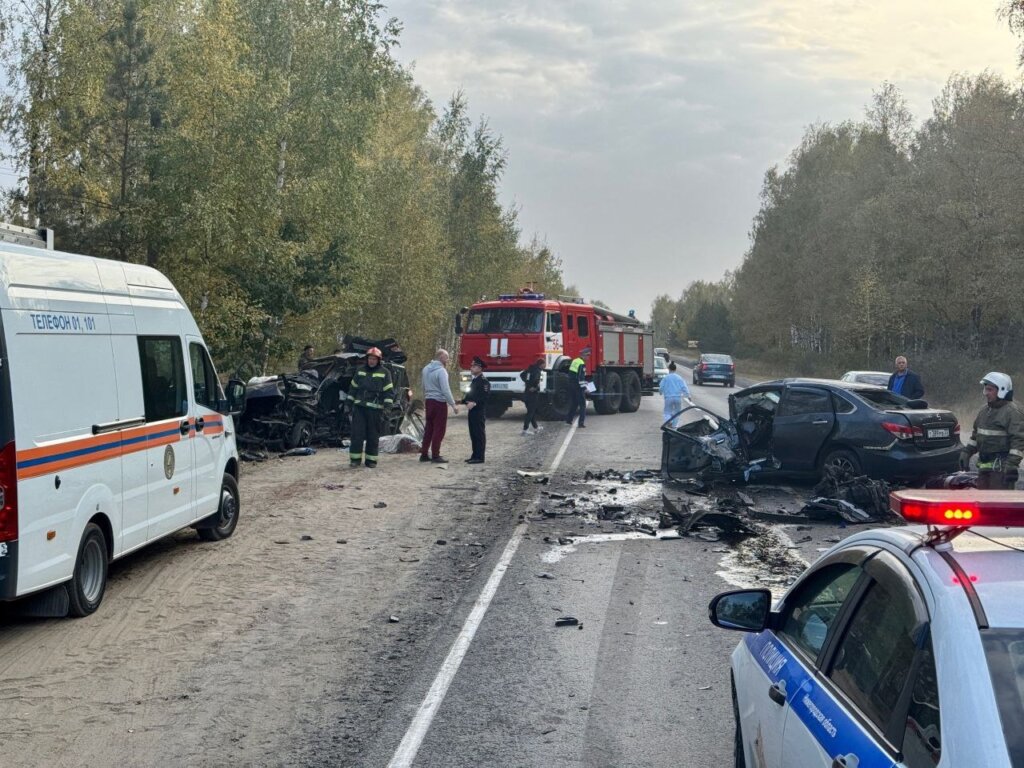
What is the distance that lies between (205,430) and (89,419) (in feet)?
8.82

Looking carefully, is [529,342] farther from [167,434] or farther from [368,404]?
[167,434]

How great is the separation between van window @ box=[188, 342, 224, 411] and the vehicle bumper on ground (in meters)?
8.03

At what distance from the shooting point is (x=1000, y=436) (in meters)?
11.7

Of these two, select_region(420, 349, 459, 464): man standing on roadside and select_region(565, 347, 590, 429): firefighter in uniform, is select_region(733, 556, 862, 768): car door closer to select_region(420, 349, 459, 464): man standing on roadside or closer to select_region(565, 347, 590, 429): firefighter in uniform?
select_region(420, 349, 459, 464): man standing on roadside

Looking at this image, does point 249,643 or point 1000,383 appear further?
point 1000,383

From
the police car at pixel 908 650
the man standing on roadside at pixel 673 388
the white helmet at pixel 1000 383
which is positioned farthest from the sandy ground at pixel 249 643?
the man standing on roadside at pixel 673 388

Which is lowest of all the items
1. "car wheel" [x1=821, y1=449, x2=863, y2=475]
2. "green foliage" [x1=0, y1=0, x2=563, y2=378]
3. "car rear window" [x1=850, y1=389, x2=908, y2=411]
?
"car wheel" [x1=821, y1=449, x2=863, y2=475]

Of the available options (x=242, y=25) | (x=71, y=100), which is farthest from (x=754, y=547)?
(x=242, y=25)

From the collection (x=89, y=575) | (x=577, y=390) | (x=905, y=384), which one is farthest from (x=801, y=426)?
(x=577, y=390)

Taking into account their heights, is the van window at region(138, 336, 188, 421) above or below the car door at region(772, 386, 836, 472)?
above

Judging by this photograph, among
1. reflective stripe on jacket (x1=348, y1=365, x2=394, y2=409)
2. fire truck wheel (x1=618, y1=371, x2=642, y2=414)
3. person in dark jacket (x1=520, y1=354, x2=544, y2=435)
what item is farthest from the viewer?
fire truck wheel (x1=618, y1=371, x2=642, y2=414)

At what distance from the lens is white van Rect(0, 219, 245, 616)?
7.18m

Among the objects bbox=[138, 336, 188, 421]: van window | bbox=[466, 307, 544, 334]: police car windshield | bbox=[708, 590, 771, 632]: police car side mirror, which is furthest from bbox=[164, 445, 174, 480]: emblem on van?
bbox=[466, 307, 544, 334]: police car windshield

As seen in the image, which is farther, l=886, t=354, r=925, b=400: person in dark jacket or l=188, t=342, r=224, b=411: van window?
l=886, t=354, r=925, b=400: person in dark jacket
